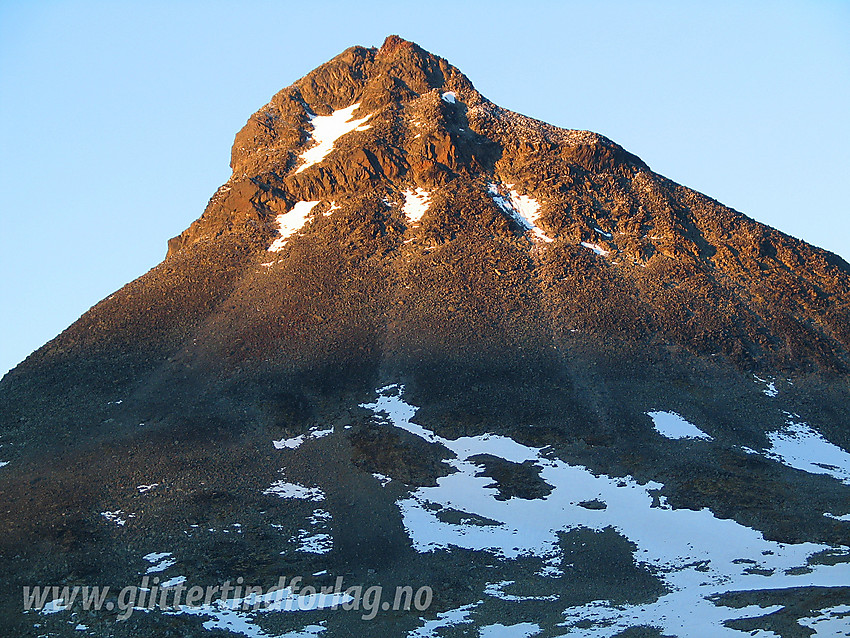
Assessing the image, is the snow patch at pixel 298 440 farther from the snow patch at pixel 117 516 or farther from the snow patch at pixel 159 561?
the snow patch at pixel 159 561

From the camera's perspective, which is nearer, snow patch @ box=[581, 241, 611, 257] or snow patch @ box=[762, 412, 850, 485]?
snow patch @ box=[762, 412, 850, 485]

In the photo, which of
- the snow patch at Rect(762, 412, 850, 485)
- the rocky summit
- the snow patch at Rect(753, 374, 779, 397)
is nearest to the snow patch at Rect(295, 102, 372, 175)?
the rocky summit

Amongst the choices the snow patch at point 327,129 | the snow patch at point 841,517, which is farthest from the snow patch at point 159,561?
the snow patch at point 327,129

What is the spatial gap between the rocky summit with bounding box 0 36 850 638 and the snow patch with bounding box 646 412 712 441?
365 millimetres

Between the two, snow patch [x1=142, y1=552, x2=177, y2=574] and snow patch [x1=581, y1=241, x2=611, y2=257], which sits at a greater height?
snow patch [x1=581, y1=241, x2=611, y2=257]

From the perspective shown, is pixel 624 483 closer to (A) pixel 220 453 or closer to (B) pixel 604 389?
(B) pixel 604 389

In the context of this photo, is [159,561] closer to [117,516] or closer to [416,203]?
[117,516]

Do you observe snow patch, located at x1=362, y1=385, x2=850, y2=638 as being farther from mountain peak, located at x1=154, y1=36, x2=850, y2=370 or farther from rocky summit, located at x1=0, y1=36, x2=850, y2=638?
mountain peak, located at x1=154, y1=36, x2=850, y2=370

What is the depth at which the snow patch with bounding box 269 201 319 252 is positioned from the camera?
118463mm

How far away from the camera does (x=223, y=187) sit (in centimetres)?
13388

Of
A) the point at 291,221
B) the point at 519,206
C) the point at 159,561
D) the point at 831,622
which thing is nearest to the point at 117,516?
the point at 159,561

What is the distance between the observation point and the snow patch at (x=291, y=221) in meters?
118

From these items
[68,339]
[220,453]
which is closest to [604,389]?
[220,453]

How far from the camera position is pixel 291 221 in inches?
4857
